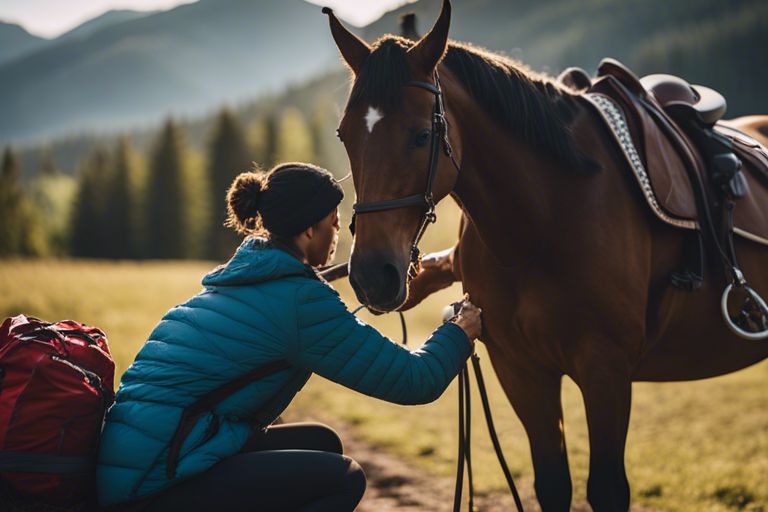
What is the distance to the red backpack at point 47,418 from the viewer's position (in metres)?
2.15

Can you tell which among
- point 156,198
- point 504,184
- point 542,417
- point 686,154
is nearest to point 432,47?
point 504,184

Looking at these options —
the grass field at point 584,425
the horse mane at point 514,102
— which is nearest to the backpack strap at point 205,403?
the horse mane at point 514,102

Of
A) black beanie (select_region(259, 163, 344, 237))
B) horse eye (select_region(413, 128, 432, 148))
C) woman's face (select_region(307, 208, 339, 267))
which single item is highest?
horse eye (select_region(413, 128, 432, 148))

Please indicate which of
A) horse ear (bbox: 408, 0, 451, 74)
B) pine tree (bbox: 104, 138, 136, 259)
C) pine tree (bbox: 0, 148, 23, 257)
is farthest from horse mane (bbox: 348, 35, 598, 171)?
pine tree (bbox: 104, 138, 136, 259)

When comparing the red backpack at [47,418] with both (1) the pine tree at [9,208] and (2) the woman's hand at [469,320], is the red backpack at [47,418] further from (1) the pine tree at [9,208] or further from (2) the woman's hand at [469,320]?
(1) the pine tree at [9,208]

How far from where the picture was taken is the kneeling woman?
7.38 feet

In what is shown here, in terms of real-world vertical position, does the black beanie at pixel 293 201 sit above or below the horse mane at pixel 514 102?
below

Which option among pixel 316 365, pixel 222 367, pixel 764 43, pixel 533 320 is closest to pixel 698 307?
pixel 533 320

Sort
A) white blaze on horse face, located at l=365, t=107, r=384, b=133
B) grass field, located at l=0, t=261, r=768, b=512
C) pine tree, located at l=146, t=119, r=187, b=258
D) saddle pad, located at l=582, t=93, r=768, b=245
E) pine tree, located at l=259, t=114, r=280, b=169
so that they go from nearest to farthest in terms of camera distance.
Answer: white blaze on horse face, located at l=365, t=107, r=384, b=133, saddle pad, located at l=582, t=93, r=768, b=245, grass field, located at l=0, t=261, r=768, b=512, pine tree, located at l=146, t=119, r=187, b=258, pine tree, located at l=259, t=114, r=280, b=169

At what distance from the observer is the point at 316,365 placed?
2332mm

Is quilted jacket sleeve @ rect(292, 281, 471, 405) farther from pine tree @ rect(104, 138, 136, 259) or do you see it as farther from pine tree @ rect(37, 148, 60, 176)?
pine tree @ rect(37, 148, 60, 176)

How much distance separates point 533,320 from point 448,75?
42.9 inches

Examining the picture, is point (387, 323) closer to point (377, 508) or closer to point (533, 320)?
point (377, 508)

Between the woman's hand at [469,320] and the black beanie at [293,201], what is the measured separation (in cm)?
71
